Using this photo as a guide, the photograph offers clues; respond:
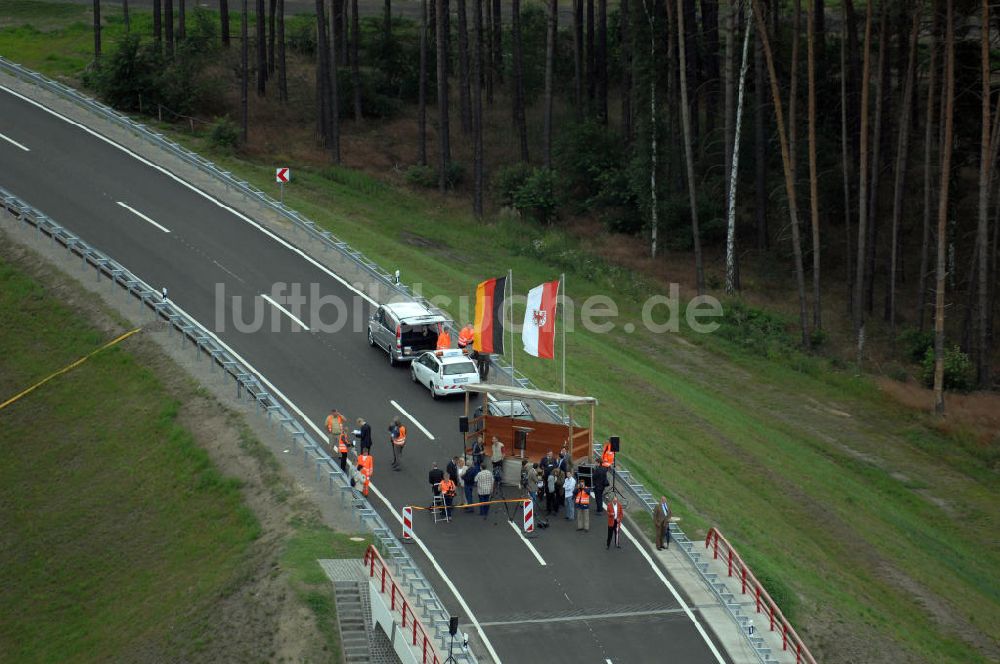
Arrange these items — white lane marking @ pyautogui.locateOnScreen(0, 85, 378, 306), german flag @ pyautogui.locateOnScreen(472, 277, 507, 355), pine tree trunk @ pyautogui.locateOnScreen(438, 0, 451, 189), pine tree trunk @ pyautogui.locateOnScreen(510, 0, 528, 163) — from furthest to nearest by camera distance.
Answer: pine tree trunk @ pyautogui.locateOnScreen(510, 0, 528, 163)
pine tree trunk @ pyautogui.locateOnScreen(438, 0, 451, 189)
white lane marking @ pyautogui.locateOnScreen(0, 85, 378, 306)
german flag @ pyautogui.locateOnScreen(472, 277, 507, 355)

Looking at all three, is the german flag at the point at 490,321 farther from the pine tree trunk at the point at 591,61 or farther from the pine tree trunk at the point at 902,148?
the pine tree trunk at the point at 591,61

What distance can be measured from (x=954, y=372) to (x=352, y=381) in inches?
943

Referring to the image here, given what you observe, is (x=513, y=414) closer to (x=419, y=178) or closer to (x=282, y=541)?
(x=282, y=541)

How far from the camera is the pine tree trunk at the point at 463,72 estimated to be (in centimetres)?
6462

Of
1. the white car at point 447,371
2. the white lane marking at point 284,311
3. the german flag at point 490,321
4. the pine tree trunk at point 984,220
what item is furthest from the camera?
the pine tree trunk at point 984,220

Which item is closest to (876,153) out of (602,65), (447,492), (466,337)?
(466,337)

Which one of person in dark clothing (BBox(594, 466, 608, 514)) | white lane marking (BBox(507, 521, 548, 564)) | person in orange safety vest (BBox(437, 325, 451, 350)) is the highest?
person in orange safety vest (BBox(437, 325, 451, 350))

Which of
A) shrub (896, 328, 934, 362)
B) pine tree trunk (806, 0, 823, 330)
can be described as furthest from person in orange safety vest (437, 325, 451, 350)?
shrub (896, 328, 934, 362)

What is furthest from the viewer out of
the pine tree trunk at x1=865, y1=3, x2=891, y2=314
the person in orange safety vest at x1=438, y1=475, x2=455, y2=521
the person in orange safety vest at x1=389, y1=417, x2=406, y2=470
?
the pine tree trunk at x1=865, y1=3, x2=891, y2=314

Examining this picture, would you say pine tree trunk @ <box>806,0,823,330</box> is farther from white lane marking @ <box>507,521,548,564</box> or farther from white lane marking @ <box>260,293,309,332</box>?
white lane marking @ <box>507,521,548,564</box>

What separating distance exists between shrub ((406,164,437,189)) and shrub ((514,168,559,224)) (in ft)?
16.7

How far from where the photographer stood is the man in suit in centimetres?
2925

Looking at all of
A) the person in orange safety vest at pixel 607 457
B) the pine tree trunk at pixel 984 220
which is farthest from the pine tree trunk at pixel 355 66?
the person in orange safety vest at pixel 607 457

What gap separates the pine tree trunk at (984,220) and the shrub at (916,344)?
1944 mm
